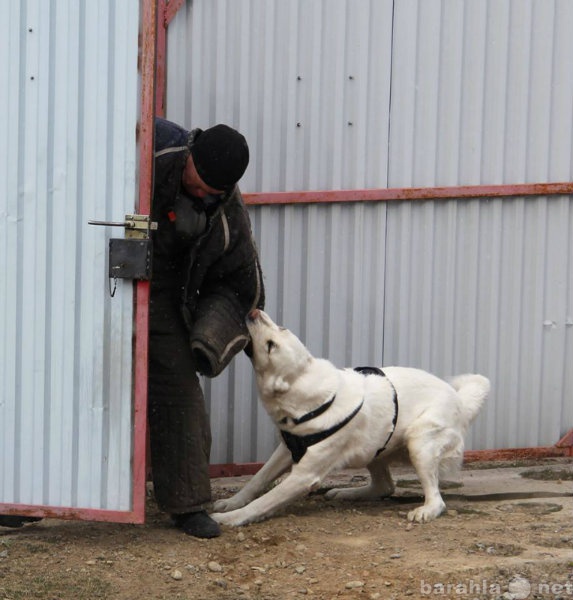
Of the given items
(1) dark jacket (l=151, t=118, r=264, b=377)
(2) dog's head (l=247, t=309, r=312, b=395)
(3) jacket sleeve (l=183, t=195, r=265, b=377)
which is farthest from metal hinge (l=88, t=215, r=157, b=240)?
(2) dog's head (l=247, t=309, r=312, b=395)

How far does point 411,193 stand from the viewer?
6.34m

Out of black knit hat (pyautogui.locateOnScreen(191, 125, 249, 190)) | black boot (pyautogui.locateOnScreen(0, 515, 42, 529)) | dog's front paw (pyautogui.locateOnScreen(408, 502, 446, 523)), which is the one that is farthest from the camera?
A: dog's front paw (pyautogui.locateOnScreen(408, 502, 446, 523))

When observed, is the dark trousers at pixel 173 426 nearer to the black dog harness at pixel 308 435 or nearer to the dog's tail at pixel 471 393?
the black dog harness at pixel 308 435

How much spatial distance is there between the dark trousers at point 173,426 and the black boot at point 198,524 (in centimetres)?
5

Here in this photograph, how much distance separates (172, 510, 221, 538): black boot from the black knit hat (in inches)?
63.8

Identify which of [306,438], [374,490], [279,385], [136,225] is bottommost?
[374,490]

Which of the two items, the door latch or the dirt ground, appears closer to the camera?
the dirt ground

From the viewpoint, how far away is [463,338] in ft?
21.1

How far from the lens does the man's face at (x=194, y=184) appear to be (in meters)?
4.72

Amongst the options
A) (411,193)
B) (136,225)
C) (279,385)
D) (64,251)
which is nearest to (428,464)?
(279,385)

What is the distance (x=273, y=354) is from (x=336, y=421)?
1.63 feet

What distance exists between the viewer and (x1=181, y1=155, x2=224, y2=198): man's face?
472 centimetres

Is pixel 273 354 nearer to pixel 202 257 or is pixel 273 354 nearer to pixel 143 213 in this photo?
pixel 202 257

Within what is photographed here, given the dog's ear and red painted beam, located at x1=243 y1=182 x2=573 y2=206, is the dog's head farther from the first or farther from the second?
red painted beam, located at x1=243 y1=182 x2=573 y2=206
